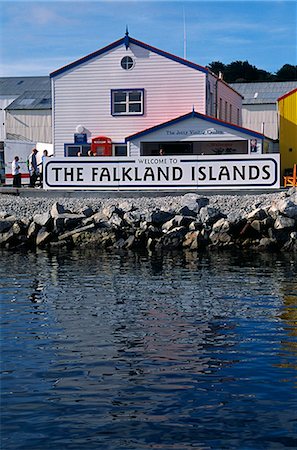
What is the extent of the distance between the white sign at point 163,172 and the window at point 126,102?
339 inches

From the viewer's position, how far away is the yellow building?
4062 cm

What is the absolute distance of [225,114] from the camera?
46.2 m

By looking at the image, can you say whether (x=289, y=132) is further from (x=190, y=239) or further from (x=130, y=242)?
(x=130, y=242)

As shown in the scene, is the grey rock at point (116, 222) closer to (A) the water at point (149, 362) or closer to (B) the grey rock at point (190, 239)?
(B) the grey rock at point (190, 239)

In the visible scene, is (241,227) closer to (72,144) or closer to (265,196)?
(265,196)

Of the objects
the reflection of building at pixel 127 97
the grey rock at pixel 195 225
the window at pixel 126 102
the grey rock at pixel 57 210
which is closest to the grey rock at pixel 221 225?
the grey rock at pixel 195 225

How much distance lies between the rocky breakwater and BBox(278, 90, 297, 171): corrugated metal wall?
1241cm

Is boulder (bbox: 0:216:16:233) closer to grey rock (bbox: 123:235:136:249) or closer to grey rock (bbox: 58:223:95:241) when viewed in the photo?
grey rock (bbox: 58:223:95:241)

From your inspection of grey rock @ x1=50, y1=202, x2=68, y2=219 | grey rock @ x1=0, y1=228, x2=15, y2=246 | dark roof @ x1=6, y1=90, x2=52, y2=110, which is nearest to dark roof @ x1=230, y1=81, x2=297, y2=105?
dark roof @ x1=6, y1=90, x2=52, y2=110

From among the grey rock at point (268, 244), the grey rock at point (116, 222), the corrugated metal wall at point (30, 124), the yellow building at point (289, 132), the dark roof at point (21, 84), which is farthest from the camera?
the dark roof at point (21, 84)

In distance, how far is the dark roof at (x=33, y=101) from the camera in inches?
2484

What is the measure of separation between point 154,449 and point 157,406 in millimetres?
1256

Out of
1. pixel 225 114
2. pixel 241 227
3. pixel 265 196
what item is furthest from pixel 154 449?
pixel 225 114

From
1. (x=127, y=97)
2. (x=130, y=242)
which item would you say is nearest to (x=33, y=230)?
(x=130, y=242)
